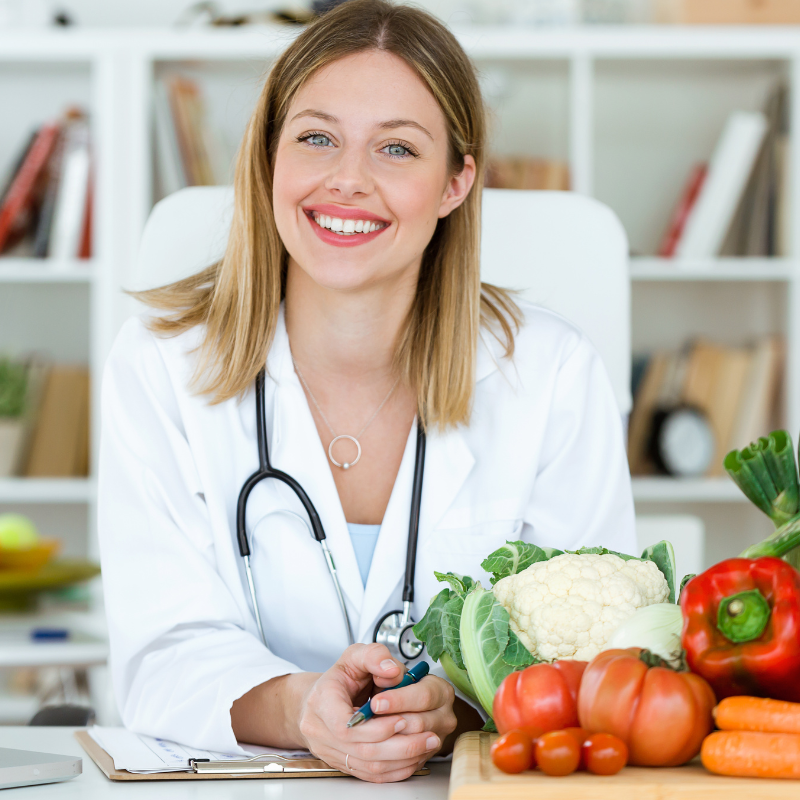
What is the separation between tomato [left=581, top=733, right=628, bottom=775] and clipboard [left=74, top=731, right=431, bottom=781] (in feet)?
0.87

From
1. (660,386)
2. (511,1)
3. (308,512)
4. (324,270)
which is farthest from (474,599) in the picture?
(511,1)

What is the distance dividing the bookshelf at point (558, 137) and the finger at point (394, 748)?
5.89 ft

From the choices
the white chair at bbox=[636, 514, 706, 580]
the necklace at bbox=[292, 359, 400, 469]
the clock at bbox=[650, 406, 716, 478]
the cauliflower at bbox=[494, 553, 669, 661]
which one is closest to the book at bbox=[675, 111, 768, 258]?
the clock at bbox=[650, 406, 716, 478]

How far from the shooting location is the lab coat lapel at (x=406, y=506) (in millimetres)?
1188

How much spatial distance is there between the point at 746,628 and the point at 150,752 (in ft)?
1.81

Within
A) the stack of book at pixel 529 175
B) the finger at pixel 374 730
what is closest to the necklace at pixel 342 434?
the finger at pixel 374 730

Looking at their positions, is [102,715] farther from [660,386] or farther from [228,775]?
[228,775]

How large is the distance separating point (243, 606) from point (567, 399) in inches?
20.0

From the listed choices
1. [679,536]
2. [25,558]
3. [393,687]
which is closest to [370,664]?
[393,687]

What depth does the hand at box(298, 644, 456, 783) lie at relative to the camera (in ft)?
2.72

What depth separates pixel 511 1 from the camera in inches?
99.7

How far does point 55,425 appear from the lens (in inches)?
101

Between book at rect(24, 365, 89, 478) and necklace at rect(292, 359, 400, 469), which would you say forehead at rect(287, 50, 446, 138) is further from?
book at rect(24, 365, 89, 478)

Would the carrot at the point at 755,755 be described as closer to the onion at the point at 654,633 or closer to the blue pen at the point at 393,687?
the onion at the point at 654,633
